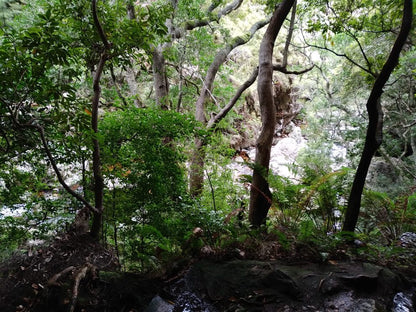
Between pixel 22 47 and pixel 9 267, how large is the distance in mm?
2061

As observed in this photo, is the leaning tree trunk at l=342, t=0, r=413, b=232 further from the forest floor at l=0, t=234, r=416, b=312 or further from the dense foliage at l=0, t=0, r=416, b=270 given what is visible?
the forest floor at l=0, t=234, r=416, b=312

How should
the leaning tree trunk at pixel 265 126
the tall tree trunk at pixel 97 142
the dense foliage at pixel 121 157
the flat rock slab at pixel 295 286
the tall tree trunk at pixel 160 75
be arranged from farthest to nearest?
1. the tall tree trunk at pixel 160 75
2. the leaning tree trunk at pixel 265 126
3. the tall tree trunk at pixel 97 142
4. the flat rock slab at pixel 295 286
5. the dense foliage at pixel 121 157

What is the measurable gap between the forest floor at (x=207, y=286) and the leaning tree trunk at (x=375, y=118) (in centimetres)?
74

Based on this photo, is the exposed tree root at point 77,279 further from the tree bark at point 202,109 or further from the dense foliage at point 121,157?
the tree bark at point 202,109

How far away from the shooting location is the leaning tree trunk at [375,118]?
276cm

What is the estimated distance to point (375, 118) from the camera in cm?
305

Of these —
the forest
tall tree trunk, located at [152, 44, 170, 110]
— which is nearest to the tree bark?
the forest

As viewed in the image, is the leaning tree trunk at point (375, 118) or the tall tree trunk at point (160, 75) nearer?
the leaning tree trunk at point (375, 118)

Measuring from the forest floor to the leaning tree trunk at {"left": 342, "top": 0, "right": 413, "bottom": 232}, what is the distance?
0.74 metres

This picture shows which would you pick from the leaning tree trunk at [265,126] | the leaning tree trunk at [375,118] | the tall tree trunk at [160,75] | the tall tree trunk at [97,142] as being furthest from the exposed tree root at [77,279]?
the tall tree trunk at [160,75]

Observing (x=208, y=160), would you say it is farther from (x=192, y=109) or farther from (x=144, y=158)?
(x=192, y=109)

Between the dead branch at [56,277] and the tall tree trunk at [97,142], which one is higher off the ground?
the tall tree trunk at [97,142]

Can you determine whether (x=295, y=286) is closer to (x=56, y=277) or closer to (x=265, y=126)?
(x=56, y=277)

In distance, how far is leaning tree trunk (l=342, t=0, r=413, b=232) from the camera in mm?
2758
